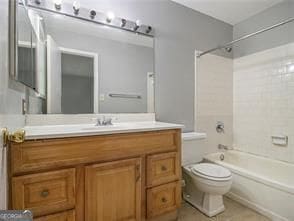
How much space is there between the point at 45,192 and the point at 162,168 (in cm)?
89

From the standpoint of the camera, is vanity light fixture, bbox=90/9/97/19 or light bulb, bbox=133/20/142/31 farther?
light bulb, bbox=133/20/142/31

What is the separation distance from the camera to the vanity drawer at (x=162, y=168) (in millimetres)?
1539

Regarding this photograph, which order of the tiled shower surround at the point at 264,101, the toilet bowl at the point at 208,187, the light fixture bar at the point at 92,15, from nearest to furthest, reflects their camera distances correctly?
1. the light fixture bar at the point at 92,15
2. the toilet bowl at the point at 208,187
3. the tiled shower surround at the point at 264,101

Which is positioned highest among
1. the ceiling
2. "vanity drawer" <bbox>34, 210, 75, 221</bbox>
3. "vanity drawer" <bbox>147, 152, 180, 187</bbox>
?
the ceiling

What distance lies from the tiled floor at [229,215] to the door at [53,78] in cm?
159

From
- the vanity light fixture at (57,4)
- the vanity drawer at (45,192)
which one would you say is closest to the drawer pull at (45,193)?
the vanity drawer at (45,192)

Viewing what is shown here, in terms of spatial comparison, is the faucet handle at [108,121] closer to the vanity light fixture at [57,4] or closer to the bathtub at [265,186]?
the vanity light fixture at [57,4]

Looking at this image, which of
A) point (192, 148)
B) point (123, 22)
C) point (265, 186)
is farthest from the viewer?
Result: point (192, 148)

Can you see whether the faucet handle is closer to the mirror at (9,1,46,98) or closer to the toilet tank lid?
the mirror at (9,1,46,98)

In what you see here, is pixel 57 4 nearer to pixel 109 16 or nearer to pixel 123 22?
pixel 109 16

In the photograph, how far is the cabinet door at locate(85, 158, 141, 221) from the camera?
1267 mm

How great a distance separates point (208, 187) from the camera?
1.78 metres

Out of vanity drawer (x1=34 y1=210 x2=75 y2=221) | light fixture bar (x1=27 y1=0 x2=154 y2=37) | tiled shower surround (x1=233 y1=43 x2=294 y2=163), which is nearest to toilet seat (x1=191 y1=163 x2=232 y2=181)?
tiled shower surround (x1=233 y1=43 x2=294 y2=163)

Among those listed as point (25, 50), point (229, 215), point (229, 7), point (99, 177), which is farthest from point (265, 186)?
point (25, 50)
